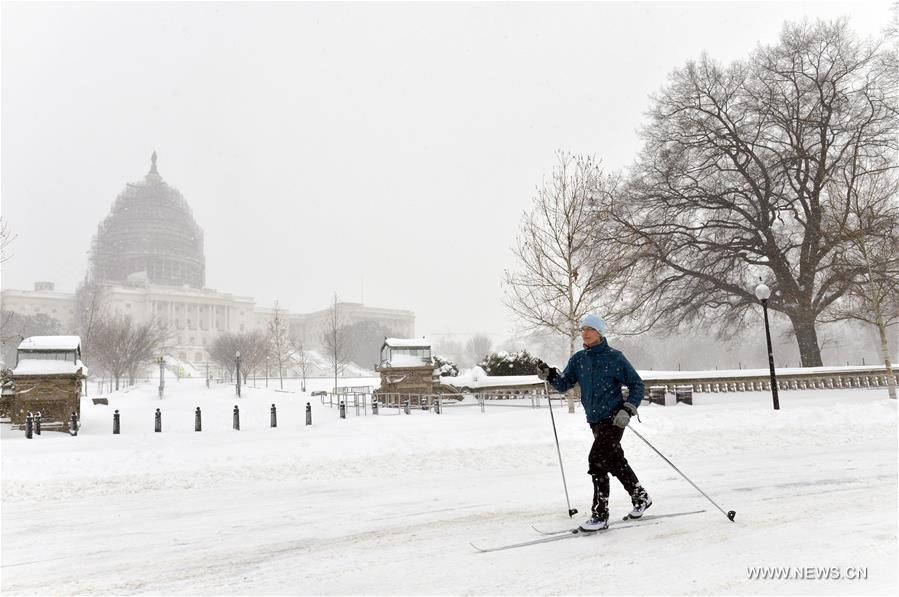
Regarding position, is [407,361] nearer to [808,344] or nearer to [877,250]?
[808,344]

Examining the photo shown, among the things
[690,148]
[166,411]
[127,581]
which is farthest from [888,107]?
[166,411]

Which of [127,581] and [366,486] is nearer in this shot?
[127,581]

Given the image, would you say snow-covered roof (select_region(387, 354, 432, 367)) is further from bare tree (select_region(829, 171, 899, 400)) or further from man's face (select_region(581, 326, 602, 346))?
man's face (select_region(581, 326, 602, 346))

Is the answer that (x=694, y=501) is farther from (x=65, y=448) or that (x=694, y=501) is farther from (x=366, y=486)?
(x=65, y=448)

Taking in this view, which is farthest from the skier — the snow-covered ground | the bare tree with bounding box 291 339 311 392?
the bare tree with bounding box 291 339 311 392

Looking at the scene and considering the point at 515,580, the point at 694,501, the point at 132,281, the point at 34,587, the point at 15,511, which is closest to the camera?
the point at 515,580

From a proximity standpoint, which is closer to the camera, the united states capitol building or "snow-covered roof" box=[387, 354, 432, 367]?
"snow-covered roof" box=[387, 354, 432, 367]

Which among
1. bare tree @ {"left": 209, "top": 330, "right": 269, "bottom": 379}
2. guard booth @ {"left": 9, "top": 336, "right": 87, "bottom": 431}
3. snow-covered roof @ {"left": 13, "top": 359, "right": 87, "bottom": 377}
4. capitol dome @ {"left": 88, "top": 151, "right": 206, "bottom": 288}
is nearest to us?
guard booth @ {"left": 9, "top": 336, "right": 87, "bottom": 431}

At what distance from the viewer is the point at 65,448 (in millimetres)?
11742

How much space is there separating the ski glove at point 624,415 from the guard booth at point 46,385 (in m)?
20.7

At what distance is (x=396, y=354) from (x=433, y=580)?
81.6 ft

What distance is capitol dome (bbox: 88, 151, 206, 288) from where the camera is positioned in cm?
12850

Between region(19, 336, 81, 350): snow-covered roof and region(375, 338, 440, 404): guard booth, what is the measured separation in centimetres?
1317

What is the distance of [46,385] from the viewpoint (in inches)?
779
